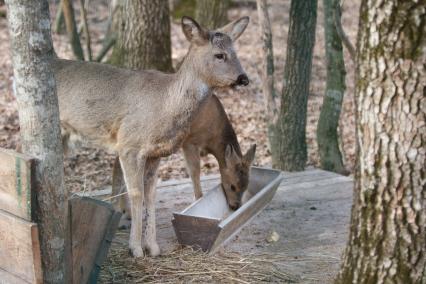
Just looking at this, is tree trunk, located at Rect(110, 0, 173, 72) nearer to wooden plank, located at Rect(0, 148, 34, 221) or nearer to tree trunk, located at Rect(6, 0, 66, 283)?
tree trunk, located at Rect(6, 0, 66, 283)

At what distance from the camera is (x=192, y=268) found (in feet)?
20.2

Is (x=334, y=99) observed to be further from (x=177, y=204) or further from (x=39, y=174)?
(x=39, y=174)

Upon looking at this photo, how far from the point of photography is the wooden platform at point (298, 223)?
257 inches

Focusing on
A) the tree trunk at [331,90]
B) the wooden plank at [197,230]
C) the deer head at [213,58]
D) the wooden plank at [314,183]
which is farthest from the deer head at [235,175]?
the tree trunk at [331,90]

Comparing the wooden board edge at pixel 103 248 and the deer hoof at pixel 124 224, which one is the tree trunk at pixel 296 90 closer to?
the deer hoof at pixel 124 224

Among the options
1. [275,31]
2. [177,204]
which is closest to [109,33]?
[275,31]

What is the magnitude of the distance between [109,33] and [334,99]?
6.42 m

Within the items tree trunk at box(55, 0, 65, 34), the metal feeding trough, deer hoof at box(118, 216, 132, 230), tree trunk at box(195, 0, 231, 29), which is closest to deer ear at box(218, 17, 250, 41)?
the metal feeding trough

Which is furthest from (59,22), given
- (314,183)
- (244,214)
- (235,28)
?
(244,214)

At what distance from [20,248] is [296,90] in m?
5.09

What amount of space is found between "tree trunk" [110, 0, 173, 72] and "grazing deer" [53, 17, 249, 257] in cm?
410

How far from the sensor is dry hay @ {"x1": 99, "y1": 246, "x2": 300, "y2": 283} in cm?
598

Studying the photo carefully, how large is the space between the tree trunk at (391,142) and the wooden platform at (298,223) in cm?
180

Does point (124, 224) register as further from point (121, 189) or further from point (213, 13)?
point (213, 13)
